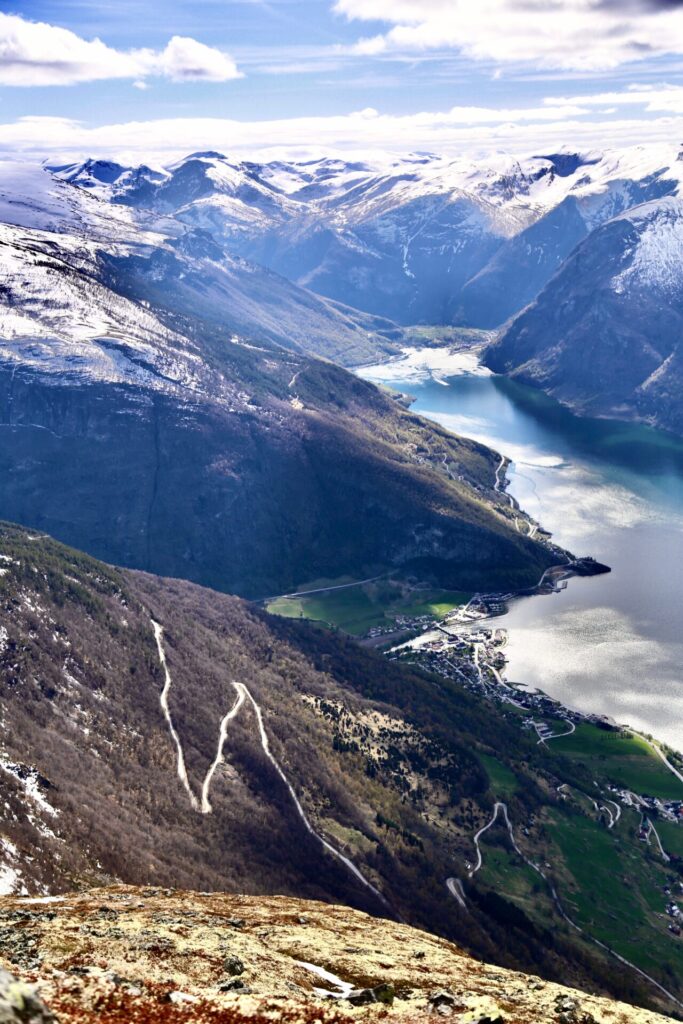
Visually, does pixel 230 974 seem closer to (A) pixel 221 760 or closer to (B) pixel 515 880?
(A) pixel 221 760

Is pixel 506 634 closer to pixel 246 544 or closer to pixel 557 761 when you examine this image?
pixel 557 761

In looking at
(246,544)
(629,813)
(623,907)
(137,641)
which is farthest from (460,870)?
(246,544)

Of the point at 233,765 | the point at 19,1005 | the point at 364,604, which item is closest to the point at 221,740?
the point at 233,765

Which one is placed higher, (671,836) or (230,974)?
(230,974)

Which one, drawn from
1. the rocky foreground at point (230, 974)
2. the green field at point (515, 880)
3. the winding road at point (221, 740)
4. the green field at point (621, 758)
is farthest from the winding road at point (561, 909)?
the rocky foreground at point (230, 974)

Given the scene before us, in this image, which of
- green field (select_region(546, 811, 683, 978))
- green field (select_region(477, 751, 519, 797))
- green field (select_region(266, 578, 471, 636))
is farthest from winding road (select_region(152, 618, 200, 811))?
green field (select_region(266, 578, 471, 636))

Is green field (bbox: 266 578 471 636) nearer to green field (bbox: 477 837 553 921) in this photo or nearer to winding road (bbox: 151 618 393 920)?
winding road (bbox: 151 618 393 920)

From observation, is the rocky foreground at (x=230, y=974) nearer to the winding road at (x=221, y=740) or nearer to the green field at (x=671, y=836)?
the winding road at (x=221, y=740)
